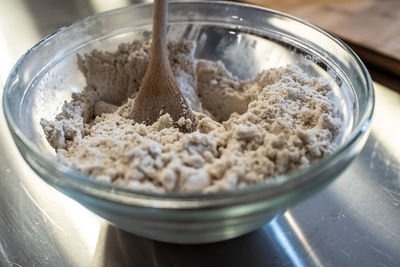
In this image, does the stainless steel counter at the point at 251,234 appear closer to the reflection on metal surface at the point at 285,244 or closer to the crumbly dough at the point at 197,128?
the reflection on metal surface at the point at 285,244

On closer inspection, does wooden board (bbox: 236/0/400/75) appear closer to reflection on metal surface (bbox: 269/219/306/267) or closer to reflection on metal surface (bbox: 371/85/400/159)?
reflection on metal surface (bbox: 371/85/400/159)

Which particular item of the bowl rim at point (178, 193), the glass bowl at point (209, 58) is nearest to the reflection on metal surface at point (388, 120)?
the glass bowl at point (209, 58)

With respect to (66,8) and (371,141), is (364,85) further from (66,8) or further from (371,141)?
(66,8)

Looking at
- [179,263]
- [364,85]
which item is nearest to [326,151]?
[364,85]

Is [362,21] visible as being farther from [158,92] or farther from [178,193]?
[178,193]

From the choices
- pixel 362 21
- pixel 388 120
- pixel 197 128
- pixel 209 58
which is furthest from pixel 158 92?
pixel 362 21

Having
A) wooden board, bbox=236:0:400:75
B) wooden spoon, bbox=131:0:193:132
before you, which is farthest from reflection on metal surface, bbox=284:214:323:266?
wooden board, bbox=236:0:400:75
